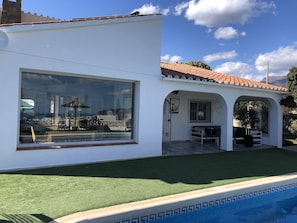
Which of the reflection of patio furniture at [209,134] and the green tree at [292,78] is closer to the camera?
the reflection of patio furniture at [209,134]

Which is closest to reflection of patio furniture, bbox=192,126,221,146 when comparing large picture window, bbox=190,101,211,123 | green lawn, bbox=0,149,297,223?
large picture window, bbox=190,101,211,123

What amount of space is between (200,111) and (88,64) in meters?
12.7

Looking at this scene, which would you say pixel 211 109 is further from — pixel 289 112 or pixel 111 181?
A: pixel 111 181

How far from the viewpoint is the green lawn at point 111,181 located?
614 centimetres

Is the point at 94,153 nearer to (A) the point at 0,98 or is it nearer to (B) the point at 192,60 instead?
(A) the point at 0,98

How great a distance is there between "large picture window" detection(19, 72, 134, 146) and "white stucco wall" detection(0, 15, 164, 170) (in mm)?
473

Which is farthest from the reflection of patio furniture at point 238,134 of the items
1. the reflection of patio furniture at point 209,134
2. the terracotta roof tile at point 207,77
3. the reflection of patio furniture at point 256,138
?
the terracotta roof tile at point 207,77

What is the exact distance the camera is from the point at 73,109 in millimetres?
11297

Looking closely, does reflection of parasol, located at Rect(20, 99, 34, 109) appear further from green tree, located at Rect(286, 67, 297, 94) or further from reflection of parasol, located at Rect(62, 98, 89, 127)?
green tree, located at Rect(286, 67, 297, 94)

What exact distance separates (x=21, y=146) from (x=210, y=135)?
13432mm

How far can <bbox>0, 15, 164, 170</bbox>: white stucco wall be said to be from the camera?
9500 mm

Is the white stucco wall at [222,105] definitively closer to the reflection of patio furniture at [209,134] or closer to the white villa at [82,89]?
the white villa at [82,89]

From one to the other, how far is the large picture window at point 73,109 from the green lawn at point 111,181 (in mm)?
1701

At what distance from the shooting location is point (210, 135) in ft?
62.0
